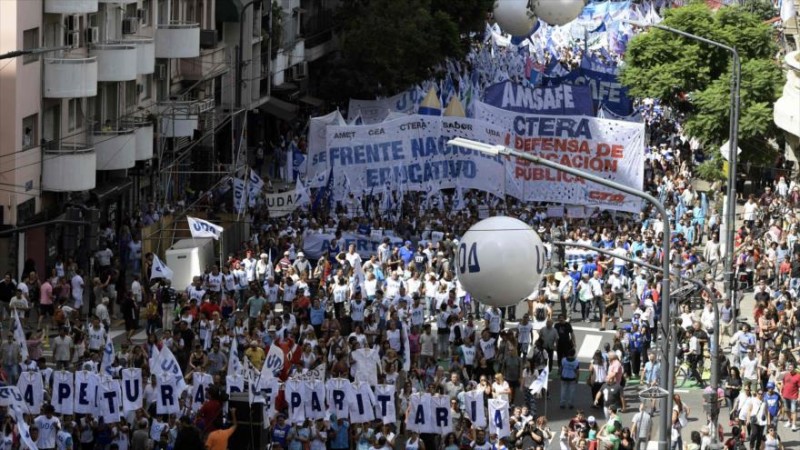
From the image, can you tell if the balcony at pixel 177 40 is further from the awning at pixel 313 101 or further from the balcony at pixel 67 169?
the awning at pixel 313 101

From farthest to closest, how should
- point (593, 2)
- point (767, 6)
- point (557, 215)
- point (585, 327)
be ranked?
point (593, 2) < point (767, 6) < point (557, 215) < point (585, 327)

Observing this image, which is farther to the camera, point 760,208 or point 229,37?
point 229,37

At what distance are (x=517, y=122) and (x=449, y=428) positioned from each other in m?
22.2

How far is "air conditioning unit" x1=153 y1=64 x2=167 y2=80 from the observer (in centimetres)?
6022

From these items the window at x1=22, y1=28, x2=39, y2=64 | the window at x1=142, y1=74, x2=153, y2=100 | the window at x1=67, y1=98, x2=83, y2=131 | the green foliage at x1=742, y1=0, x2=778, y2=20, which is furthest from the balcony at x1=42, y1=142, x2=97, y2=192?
the green foliage at x1=742, y1=0, x2=778, y2=20

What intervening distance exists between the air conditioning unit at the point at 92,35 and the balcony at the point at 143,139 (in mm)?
2665

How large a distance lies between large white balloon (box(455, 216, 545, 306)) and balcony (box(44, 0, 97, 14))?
20.8 metres

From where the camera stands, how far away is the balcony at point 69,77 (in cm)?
4988

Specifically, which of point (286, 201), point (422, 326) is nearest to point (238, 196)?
point (286, 201)

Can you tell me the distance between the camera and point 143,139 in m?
55.6

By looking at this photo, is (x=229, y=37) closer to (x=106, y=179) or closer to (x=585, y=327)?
(x=106, y=179)

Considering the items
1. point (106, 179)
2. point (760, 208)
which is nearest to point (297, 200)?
point (106, 179)

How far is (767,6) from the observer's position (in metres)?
105

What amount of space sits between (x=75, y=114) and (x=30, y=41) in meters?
3.59
